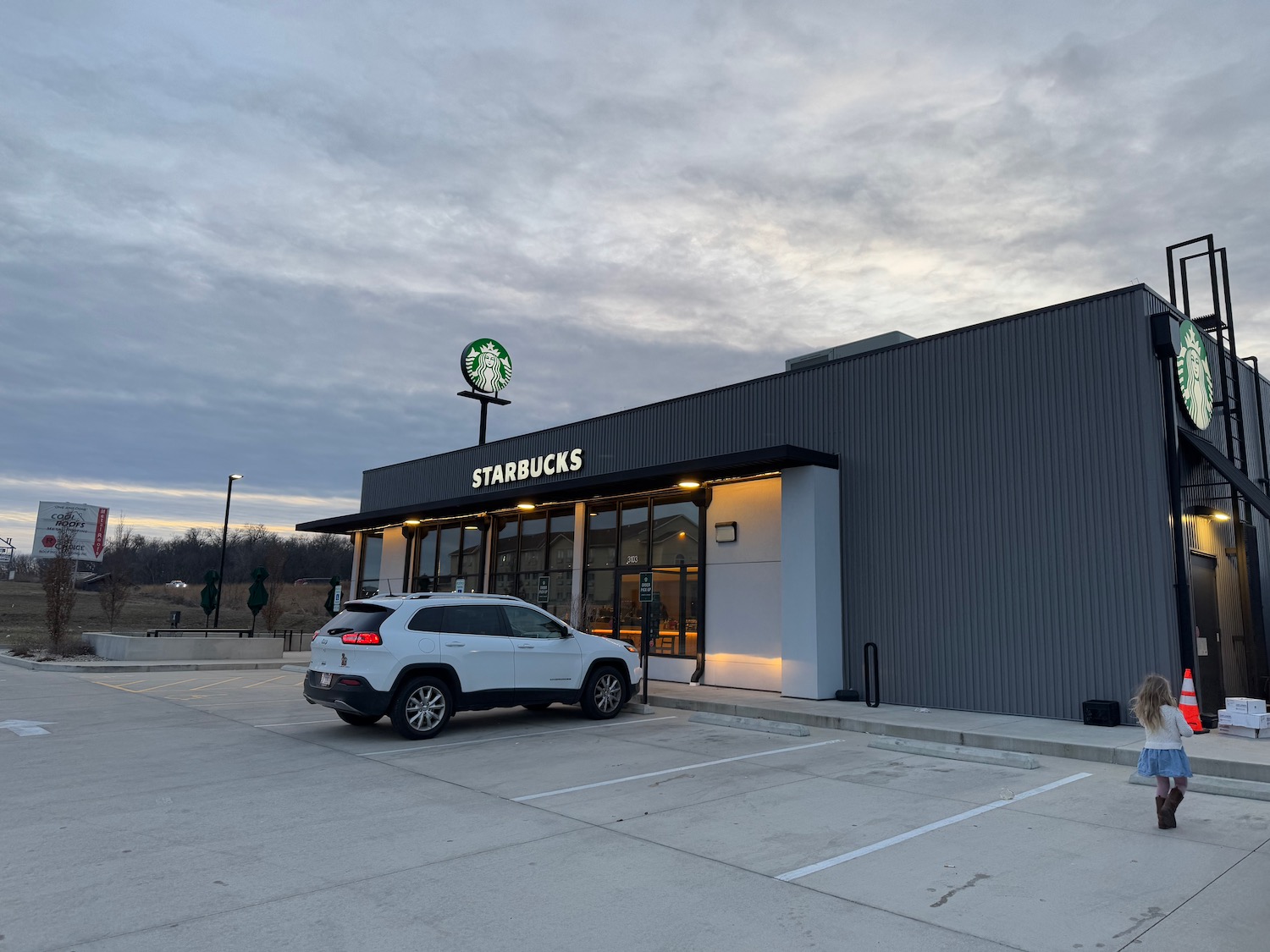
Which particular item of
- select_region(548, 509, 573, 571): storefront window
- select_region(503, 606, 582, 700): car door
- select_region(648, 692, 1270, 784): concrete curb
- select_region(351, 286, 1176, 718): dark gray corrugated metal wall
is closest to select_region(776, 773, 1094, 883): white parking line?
select_region(648, 692, 1270, 784): concrete curb

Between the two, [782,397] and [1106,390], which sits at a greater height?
[782,397]

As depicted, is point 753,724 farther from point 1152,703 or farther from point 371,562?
point 371,562

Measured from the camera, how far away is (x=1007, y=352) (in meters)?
13.6

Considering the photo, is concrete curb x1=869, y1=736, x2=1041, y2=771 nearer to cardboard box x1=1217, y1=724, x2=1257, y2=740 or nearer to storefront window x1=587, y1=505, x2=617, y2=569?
cardboard box x1=1217, y1=724, x2=1257, y2=740

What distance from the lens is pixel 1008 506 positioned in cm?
1327

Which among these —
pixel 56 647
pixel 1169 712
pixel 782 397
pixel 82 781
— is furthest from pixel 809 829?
pixel 56 647

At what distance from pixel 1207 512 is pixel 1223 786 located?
24.3 feet

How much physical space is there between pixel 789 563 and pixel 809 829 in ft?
29.1

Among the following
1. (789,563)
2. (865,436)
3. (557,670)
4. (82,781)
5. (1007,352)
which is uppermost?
(1007,352)

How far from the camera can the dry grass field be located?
3372cm


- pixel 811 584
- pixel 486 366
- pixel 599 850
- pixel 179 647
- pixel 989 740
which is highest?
pixel 486 366

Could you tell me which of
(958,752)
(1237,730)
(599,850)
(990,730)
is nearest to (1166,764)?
(958,752)

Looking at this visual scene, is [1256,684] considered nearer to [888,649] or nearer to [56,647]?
[888,649]

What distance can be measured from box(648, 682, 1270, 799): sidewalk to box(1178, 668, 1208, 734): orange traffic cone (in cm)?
16
